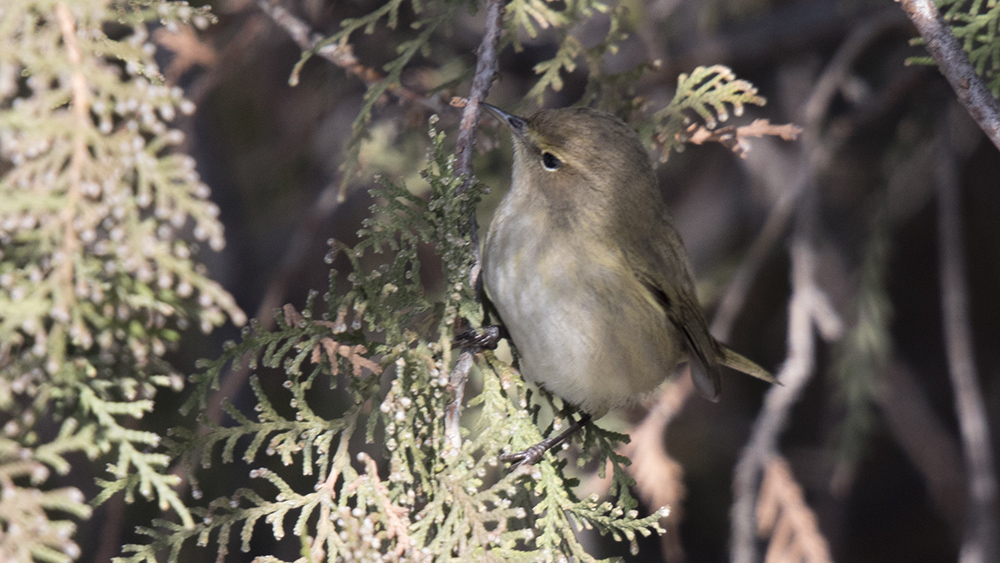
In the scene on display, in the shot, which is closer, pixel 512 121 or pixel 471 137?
pixel 471 137

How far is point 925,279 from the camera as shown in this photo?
17.7ft

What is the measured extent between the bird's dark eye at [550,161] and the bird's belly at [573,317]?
0.33 metres

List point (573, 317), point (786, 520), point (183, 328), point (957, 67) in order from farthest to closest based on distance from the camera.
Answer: point (786, 520) → point (573, 317) → point (957, 67) → point (183, 328)

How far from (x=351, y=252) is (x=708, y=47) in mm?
2777

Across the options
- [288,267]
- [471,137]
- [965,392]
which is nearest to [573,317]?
[471,137]

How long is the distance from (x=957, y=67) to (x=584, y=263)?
44.7 inches

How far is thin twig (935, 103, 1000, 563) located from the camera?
342 centimetres

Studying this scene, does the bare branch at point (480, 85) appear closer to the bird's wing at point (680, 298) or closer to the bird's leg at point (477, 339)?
the bird's leg at point (477, 339)

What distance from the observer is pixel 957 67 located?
2.05m

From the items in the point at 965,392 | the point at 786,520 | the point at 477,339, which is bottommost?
the point at 786,520

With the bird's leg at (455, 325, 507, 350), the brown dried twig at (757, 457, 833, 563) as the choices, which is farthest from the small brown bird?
the brown dried twig at (757, 457, 833, 563)

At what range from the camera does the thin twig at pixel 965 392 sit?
3424 mm

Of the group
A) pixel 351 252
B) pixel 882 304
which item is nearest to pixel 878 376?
pixel 882 304

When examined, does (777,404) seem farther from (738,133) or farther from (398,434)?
(398,434)
